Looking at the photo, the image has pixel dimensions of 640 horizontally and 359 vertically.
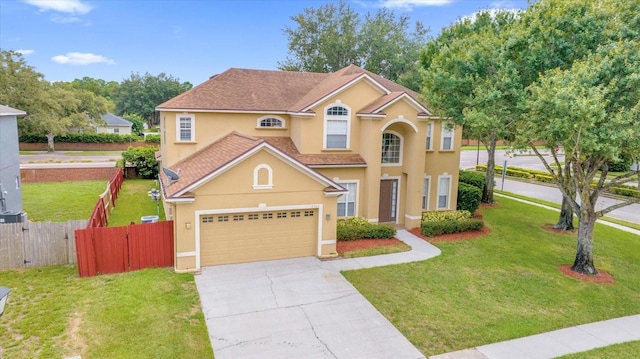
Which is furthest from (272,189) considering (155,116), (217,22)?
(155,116)

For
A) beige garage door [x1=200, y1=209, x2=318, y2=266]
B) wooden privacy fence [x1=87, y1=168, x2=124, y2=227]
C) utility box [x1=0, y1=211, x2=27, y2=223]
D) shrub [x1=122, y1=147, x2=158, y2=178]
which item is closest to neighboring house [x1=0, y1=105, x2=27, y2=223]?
utility box [x1=0, y1=211, x2=27, y2=223]

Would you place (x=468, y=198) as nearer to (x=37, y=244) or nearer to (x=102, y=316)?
(x=102, y=316)

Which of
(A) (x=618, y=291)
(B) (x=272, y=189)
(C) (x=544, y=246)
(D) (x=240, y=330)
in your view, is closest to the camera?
(D) (x=240, y=330)

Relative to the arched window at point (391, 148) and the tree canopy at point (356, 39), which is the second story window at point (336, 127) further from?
the tree canopy at point (356, 39)

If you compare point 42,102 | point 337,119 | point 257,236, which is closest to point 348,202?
point 337,119

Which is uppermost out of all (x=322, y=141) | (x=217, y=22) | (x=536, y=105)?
(x=217, y=22)

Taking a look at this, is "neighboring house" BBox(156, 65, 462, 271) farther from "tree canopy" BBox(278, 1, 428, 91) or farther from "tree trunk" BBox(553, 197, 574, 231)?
"tree canopy" BBox(278, 1, 428, 91)

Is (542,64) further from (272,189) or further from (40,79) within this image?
(40,79)

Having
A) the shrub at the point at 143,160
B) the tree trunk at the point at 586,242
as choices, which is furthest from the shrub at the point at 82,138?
the tree trunk at the point at 586,242
